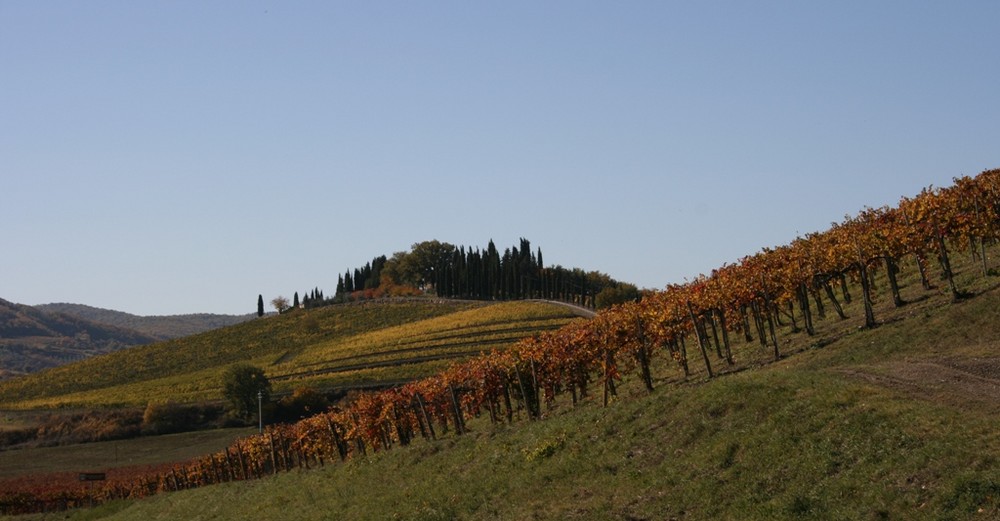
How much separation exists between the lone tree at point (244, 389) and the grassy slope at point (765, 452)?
6502 cm

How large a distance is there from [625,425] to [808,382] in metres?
5.47

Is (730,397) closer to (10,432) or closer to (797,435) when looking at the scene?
(797,435)

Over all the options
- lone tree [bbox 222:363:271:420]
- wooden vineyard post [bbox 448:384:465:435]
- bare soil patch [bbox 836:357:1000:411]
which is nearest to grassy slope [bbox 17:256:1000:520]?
bare soil patch [bbox 836:357:1000:411]

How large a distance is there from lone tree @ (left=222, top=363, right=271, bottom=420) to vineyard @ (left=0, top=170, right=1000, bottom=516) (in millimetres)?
51410

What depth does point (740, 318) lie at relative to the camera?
44.7m

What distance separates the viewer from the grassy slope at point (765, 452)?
20.3 metres

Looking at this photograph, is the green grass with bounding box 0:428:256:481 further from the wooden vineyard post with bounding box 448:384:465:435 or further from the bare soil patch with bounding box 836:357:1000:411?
the bare soil patch with bounding box 836:357:1000:411

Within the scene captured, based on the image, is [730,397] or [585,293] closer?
[730,397]

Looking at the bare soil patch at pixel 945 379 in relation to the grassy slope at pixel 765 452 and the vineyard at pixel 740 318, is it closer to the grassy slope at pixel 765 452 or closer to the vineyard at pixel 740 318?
the grassy slope at pixel 765 452

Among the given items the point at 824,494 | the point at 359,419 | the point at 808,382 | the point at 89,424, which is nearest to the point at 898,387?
the point at 808,382

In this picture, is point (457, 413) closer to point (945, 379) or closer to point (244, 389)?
point (945, 379)

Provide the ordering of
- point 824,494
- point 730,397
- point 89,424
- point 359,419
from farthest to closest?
point 89,424 < point 359,419 < point 730,397 < point 824,494

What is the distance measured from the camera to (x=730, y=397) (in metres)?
27.7

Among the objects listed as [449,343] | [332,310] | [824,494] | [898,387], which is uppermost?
[332,310]
